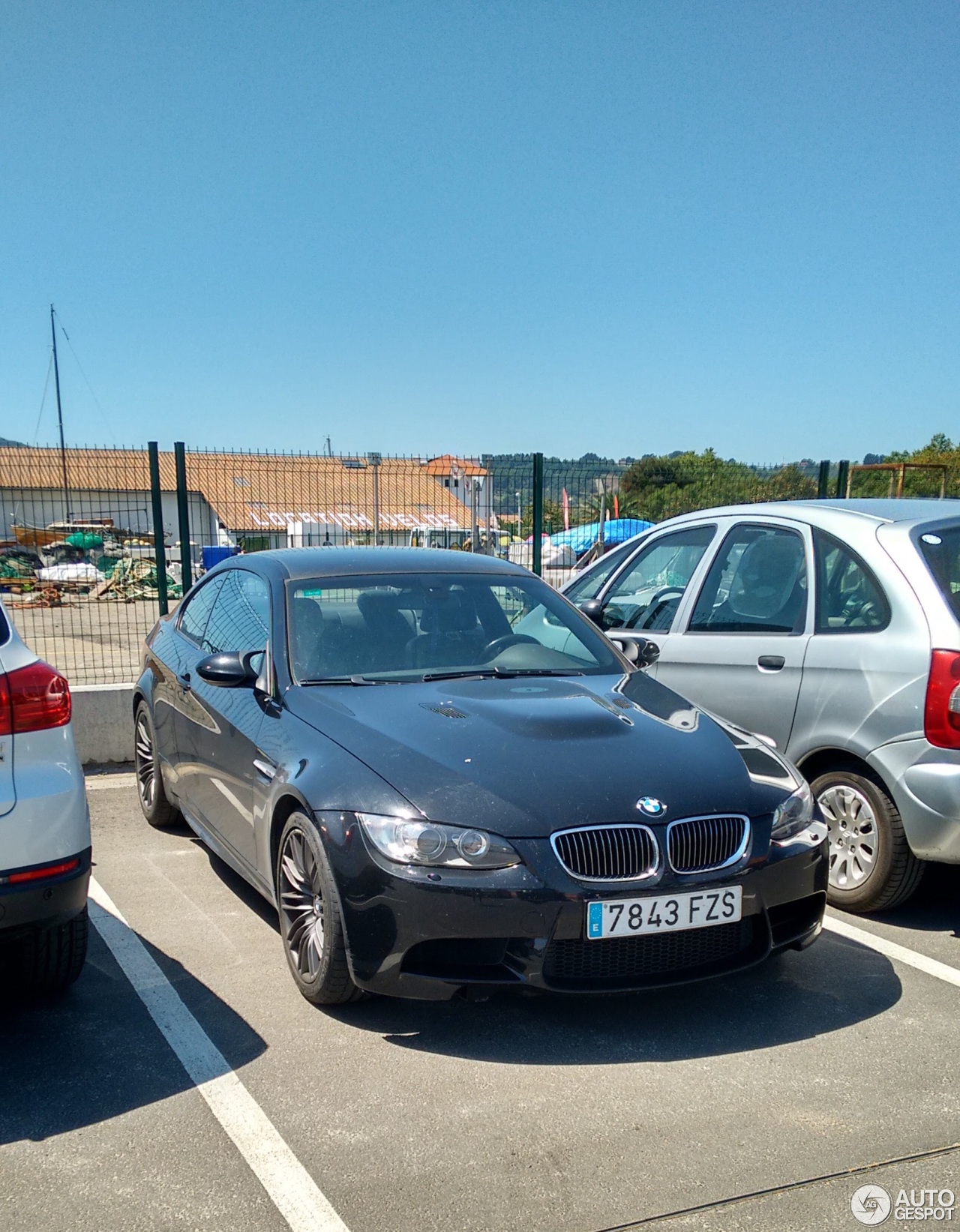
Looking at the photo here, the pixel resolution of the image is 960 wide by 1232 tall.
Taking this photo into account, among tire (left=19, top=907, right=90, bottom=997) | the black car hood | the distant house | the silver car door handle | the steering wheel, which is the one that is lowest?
tire (left=19, top=907, right=90, bottom=997)

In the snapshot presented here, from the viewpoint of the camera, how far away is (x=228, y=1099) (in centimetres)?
307

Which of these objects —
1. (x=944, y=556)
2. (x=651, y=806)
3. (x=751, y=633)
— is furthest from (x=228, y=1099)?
(x=944, y=556)

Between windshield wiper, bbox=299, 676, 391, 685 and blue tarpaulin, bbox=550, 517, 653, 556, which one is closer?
windshield wiper, bbox=299, 676, 391, 685

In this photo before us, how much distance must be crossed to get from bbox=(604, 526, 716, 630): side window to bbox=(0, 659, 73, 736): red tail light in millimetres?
3324

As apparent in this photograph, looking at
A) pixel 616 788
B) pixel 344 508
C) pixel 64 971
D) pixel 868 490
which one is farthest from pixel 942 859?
pixel 868 490

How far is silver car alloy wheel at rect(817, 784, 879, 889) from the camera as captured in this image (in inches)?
176

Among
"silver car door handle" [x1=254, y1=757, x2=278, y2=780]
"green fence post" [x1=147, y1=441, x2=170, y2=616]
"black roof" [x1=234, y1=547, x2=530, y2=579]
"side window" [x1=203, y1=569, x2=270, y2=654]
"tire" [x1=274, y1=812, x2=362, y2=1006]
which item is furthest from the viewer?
"green fence post" [x1=147, y1=441, x2=170, y2=616]

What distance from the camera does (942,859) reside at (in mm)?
4195

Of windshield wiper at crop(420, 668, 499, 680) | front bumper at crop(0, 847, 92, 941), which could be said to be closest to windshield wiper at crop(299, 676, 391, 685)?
windshield wiper at crop(420, 668, 499, 680)

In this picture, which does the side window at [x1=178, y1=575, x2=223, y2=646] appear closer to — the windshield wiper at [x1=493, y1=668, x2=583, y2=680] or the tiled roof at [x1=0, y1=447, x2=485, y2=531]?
the windshield wiper at [x1=493, y1=668, x2=583, y2=680]

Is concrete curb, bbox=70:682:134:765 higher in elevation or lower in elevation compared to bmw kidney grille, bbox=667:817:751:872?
lower

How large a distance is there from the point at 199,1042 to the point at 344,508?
21.0ft

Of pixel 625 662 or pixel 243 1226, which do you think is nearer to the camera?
pixel 243 1226

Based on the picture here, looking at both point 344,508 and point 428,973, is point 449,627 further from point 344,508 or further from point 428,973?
point 344,508
